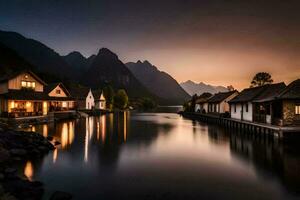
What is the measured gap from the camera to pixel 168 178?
1412cm

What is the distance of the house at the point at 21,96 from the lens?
123ft

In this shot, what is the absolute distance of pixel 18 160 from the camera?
662 inches

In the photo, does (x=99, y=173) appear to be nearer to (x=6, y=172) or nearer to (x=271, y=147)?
(x=6, y=172)

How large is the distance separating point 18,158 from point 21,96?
25.4 m

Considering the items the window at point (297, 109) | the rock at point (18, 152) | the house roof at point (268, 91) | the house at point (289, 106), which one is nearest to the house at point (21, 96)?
the rock at point (18, 152)

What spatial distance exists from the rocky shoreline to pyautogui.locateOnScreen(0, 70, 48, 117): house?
18274mm

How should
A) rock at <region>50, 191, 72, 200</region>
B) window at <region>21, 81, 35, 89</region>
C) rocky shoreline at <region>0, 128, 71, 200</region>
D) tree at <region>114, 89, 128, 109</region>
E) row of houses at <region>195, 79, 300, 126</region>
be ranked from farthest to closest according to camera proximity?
1. tree at <region>114, 89, 128, 109</region>
2. window at <region>21, 81, 35, 89</region>
3. row of houses at <region>195, 79, 300, 126</region>
4. rocky shoreline at <region>0, 128, 71, 200</region>
5. rock at <region>50, 191, 72, 200</region>

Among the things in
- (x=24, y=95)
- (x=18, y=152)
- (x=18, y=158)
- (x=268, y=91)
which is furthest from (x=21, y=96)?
(x=268, y=91)

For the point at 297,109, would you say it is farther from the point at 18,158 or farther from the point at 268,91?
the point at 18,158

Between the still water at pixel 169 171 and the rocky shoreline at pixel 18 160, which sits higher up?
the rocky shoreline at pixel 18 160

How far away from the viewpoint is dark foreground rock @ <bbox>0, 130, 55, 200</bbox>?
10500 millimetres

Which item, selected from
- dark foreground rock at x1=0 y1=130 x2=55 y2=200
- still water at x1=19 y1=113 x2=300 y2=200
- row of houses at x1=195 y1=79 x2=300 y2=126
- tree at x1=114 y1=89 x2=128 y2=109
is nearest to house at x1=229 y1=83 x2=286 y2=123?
row of houses at x1=195 y1=79 x2=300 y2=126

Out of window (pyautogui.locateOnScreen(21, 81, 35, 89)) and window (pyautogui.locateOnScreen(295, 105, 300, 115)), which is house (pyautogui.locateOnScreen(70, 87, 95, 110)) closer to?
window (pyautogui.locateOnScreen(21, 81, 35, 89))

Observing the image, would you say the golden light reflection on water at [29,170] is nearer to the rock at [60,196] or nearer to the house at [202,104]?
the rock at [60,196]
